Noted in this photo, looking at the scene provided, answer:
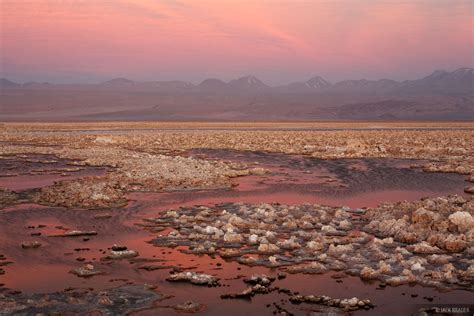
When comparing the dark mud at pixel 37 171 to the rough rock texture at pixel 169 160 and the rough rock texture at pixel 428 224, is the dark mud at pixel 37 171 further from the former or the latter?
the rough rock texture at pixel 428 224

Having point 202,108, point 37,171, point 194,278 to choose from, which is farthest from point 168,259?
point 202,108

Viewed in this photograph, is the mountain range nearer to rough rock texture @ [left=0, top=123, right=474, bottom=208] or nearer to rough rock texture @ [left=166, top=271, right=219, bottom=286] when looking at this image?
rough rock texture @ [left=0, top=123, right=474, bottom=208]

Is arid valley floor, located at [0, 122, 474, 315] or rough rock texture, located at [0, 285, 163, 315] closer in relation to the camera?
rough rock texture, located at [0, 285, 163, 315]

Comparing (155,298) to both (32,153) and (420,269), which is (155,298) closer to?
(420,269)

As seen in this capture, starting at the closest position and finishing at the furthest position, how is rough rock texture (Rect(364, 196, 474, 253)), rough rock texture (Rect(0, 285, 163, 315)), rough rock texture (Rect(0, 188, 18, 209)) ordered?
1. rough rock texture (Rect(0, 285, 163, 315))
2. rough rock texture (Rect(364, 196, 474, 253))
3. rough rock texture (Rect(0, 188, 18, 209))

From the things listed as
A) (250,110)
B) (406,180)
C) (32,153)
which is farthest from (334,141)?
(250,110)

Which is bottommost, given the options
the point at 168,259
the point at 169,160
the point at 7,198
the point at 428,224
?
the point at 168,259

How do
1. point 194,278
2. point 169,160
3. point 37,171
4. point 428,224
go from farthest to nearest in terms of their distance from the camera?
point 169,160
point 37,171
point 428,224
point 194,278

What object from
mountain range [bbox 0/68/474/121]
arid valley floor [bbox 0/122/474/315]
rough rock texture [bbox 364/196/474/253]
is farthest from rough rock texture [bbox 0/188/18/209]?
mountain range [bbox 0/68/474/121]

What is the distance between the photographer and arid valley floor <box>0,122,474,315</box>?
8398mm

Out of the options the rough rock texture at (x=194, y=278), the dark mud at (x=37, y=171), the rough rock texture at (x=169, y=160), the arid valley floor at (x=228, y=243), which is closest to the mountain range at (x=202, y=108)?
the rough rock texture at (x=169, y=160)

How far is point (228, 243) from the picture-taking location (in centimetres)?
1155

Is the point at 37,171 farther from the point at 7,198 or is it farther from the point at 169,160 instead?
the point at 7,198

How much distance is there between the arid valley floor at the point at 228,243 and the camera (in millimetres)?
8398
